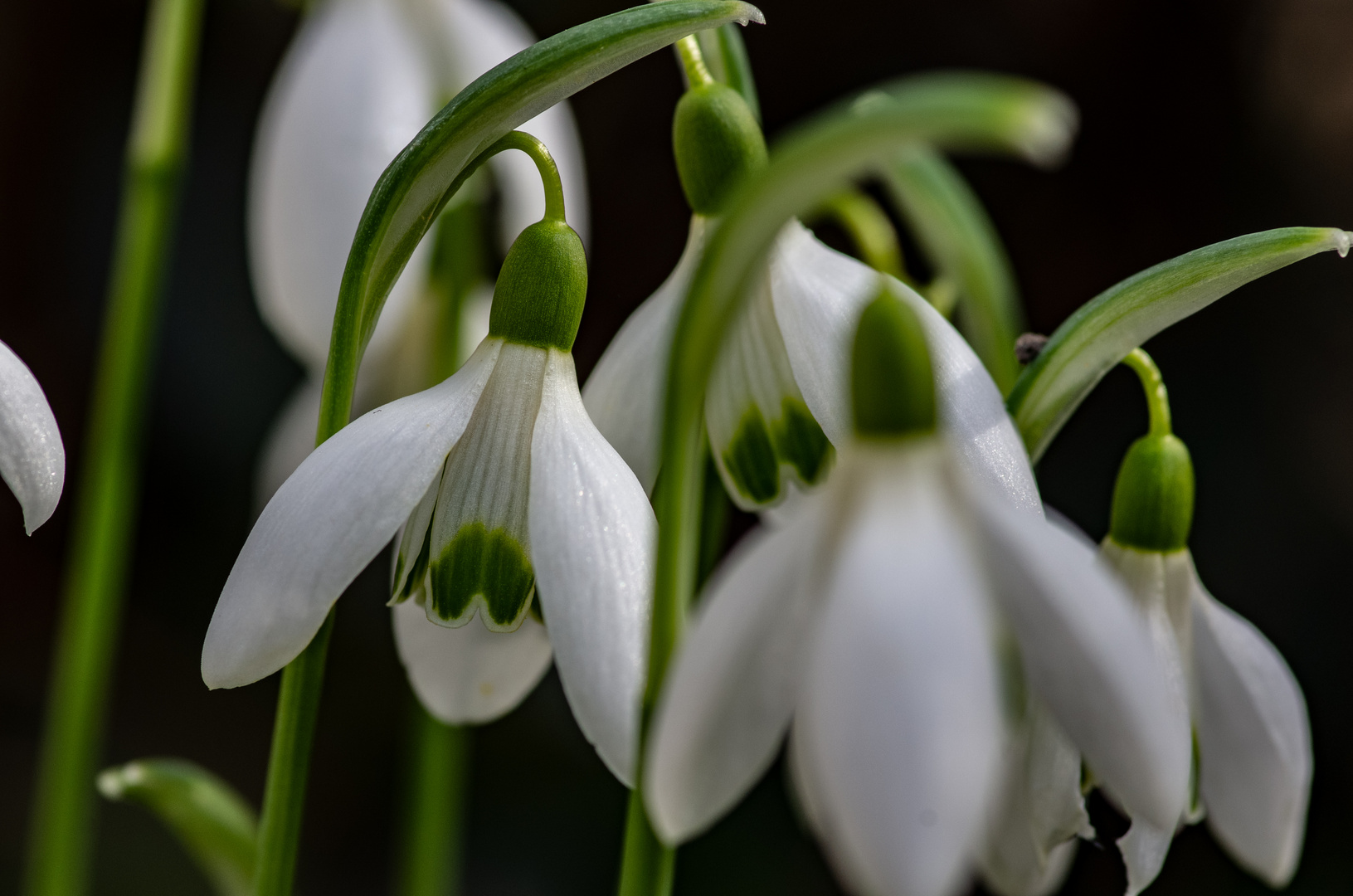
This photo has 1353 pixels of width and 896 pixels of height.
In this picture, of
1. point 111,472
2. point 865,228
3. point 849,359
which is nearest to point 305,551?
point 849,359

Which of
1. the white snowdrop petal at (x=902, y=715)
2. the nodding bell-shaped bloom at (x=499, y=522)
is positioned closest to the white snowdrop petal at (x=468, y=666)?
the nodding bell-shaped bloom at (x=499, y=522)

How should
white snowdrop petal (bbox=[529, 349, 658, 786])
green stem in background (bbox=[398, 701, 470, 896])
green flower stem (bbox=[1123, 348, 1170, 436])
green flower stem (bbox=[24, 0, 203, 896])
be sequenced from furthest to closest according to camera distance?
green stem in background (bbox=[398, 701, 470, 896])
green flower stem (bbox=[24, 0, 203, 896])
green flower stem (bbox=[1123, 348, 1170, 436])
white snowdrop petal (bbox=[529, 349, 658, 786])

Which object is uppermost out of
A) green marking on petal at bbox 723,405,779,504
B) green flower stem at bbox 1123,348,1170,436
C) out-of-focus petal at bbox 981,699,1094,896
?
green marking on petal at bbox 723,405,779,504

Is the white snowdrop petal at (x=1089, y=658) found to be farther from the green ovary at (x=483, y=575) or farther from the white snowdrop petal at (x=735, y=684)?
the green ovary at (x=483, y=575)

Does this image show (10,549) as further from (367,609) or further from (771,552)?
(771,552)

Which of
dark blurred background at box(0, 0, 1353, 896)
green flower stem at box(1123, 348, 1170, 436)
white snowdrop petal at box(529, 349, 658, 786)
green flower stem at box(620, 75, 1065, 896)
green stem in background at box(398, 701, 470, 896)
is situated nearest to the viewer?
green flower stem at box(620, 75, 1065, 896)

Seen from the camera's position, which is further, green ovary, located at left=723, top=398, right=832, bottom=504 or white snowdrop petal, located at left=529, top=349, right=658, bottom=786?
green ovary, located at left=723, top=398, right=832, bottom=504

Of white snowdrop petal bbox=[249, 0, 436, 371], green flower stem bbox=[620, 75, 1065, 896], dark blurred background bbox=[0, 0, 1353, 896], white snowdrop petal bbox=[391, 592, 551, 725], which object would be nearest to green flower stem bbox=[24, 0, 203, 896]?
white snowdrop petal bbox=[249, 0, 436, 371]

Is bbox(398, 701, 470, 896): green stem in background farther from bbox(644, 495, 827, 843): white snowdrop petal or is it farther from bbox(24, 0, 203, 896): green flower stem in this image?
bbox(644, 495, 827, 843): white snowdrop petal

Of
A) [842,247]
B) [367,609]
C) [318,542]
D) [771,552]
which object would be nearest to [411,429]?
[318,542]
